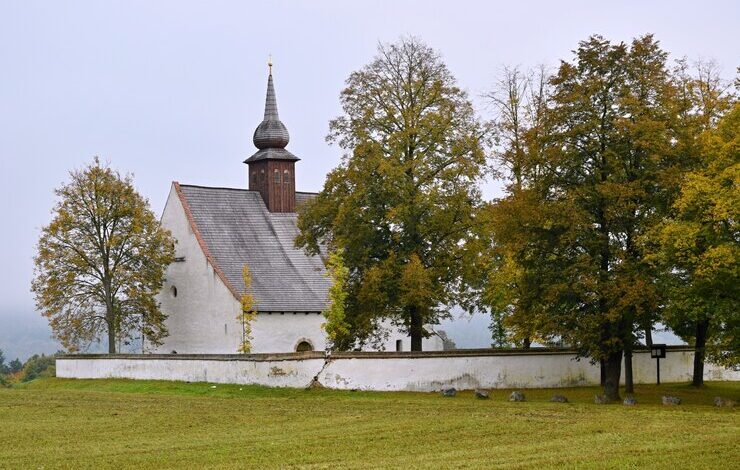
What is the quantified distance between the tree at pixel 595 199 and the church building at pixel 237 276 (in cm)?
2161

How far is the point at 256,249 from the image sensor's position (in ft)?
211

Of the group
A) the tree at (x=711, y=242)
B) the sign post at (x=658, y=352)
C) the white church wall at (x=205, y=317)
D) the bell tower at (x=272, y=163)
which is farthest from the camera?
the bell tower at (x=272, y=163)

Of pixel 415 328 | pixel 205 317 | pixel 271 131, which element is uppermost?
pixel 271 131

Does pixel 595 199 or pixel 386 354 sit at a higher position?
pixel 595 199

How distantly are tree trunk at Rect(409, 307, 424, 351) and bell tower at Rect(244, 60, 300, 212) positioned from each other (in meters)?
22.4

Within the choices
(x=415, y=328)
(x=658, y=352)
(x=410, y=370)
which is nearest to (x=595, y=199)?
(x=410, y=370)

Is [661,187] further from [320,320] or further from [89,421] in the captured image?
[320,320]

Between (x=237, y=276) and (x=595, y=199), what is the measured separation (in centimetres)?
2740

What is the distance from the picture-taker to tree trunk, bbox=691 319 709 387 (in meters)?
45.9

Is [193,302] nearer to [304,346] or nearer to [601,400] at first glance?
[304,346]

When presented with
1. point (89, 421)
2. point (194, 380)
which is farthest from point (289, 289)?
point (89, 421)

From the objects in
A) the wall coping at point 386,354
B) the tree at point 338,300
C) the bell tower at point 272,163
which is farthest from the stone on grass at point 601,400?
the bell tower at point 272,163

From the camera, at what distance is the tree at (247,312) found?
57156 millimetres

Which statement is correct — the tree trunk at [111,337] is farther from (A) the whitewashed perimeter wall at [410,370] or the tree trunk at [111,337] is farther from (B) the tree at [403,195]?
(B) the tree at [403,195]
